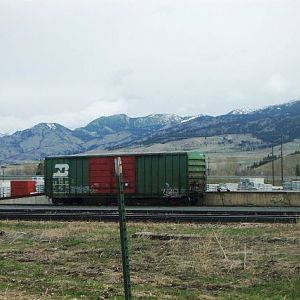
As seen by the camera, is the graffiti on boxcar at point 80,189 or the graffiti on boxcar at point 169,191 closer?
the graffiti on boxcar at point 169,191

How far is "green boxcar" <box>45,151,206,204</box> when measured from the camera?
34.9 m

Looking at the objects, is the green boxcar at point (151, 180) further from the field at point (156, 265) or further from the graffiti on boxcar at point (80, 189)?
the field at point (156, 265)

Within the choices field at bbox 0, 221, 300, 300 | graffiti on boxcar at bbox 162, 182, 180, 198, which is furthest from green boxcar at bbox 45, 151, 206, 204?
field at bbox 0, 221, 300, 300

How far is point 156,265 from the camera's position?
11.1 meters

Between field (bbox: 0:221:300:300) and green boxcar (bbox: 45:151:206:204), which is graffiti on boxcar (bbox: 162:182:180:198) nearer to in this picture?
green boxcar (bbox: 45:151:206:204)

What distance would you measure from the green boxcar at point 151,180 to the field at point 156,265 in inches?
683

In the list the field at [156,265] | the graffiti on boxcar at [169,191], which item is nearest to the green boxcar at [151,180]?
the graffiti on boxcar at [169,191]

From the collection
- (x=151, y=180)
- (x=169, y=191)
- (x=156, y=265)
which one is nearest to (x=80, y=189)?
(x=151, y=180)

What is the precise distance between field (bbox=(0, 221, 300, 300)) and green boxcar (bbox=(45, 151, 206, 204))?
17.4 meters

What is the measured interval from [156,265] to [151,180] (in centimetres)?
2429

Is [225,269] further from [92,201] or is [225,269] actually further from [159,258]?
[92,201]

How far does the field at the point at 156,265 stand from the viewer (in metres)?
8.70

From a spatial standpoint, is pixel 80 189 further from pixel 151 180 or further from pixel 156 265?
pixel 156 265

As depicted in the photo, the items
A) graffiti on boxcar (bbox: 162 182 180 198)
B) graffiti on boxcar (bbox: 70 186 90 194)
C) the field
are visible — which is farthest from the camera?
graffiti on boxcar (bbox: 70 186 90 194)
